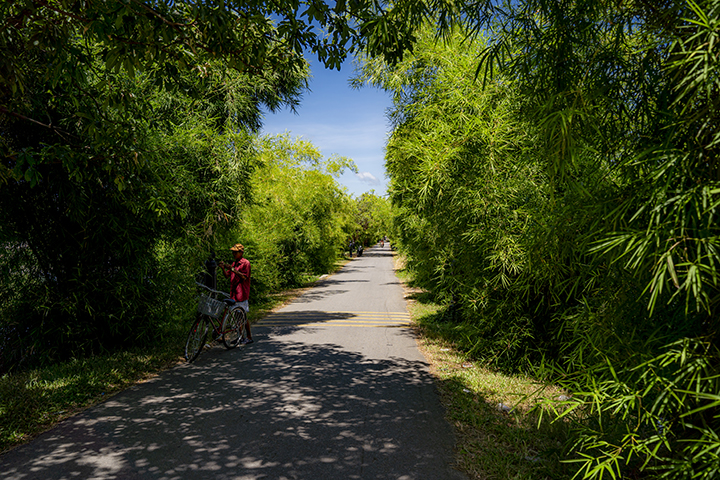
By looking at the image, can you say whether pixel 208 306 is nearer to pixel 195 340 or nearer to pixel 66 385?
pixel 195 340

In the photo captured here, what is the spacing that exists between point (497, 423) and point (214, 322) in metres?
5.01

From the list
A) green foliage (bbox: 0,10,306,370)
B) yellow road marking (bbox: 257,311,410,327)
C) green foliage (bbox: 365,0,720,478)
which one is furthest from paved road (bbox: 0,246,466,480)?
yellow road marking (bbox: 257,311,410,327)

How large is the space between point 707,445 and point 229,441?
3578 mm

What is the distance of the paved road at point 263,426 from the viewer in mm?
3516

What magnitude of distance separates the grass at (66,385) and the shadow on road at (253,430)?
21 cm

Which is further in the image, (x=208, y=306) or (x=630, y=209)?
(x=208, y=306)

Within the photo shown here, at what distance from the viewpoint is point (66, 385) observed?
5.15 m

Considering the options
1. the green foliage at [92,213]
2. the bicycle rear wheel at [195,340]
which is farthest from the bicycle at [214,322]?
the green foliage at [92,213]

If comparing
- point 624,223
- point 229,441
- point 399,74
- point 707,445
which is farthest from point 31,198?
point 707,445

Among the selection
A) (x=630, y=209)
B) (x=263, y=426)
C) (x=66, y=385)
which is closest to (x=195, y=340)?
(x=66, y=385)

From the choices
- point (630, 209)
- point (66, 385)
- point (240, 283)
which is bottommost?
point (66, 385)

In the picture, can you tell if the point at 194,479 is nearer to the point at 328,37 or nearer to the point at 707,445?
the point at 707,445

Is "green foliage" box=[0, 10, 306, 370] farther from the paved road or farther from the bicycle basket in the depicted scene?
the paved road

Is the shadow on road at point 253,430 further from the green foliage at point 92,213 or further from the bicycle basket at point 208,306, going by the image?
the green foliage at point 92,213
